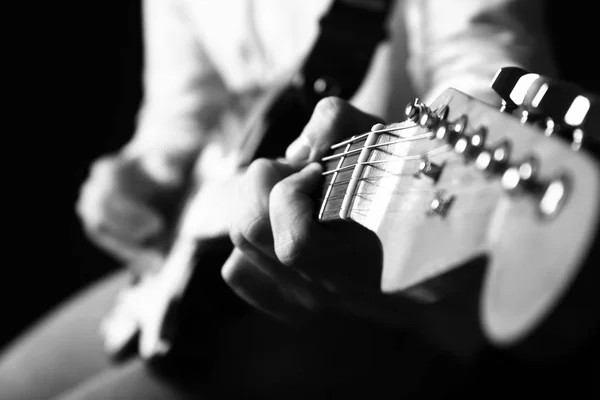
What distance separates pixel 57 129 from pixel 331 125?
108cm

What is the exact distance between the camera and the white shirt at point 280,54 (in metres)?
0.57

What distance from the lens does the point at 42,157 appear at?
1315 mm

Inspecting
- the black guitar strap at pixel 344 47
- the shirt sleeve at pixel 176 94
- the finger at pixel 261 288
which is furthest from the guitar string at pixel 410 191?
the shirt sleeve at pixel 176 94

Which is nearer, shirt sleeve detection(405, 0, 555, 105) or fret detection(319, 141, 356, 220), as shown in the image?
fret detection(319, 141, 356, 220)

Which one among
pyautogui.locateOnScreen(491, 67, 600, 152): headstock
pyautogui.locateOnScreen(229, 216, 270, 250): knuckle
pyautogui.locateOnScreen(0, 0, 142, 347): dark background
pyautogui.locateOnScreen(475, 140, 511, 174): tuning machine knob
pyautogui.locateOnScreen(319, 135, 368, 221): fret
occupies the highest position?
pyautogui.locateOnScreen(491, 67, 600, 152): headstock

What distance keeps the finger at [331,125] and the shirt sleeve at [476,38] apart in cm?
13

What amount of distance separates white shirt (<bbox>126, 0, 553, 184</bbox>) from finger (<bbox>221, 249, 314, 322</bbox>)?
6.7 inches

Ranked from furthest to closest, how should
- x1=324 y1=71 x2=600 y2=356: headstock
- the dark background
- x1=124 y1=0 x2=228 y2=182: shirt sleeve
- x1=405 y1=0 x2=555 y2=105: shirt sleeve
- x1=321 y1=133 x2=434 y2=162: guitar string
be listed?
the dark background → x1=124 y1=0 x2=228 y2=182: shirt sleeve → x1=405 y1=0 x2=555 y2=105: shirt sleeve → x1=321 y1=133 x2=434 y2=162: guitar string → x1=324 y1=71 x2=600 y2=356: headstock

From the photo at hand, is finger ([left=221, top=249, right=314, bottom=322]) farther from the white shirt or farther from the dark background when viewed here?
the dark background

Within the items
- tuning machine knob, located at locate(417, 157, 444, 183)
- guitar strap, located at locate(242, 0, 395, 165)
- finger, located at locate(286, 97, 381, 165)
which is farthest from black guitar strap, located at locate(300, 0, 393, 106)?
tuning machine knob, located at locate(417, 157, 444, 183)

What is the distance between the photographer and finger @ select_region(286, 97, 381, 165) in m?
0.42

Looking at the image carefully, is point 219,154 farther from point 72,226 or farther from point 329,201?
point 72,226

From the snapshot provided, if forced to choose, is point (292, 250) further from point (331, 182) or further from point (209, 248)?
point (209, 248)

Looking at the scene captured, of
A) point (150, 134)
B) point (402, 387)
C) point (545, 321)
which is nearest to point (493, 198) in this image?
point (545, 321)
